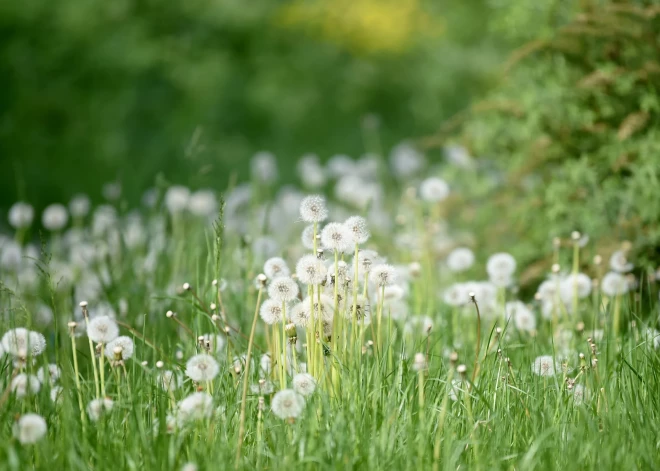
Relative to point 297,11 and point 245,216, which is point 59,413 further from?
point 297,11

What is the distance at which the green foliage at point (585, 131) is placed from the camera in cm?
344

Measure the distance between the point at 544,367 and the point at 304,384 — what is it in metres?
0.79

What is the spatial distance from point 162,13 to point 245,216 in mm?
5915

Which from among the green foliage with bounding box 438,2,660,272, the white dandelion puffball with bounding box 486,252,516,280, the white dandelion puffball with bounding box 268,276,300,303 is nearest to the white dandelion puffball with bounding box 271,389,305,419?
the white dandelion puffball with bounding box 268,276,300,303

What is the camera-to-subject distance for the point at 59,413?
219 cm

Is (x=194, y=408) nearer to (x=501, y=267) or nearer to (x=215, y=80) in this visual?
(x=501, y=267)

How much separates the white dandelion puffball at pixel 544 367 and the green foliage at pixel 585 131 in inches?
45.9

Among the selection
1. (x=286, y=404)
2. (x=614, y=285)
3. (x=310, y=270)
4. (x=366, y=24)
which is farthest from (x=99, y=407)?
(x=366, y=24)

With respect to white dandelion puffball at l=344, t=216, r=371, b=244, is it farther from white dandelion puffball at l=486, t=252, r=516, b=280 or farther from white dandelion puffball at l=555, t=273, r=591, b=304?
white dandelion puffball at l=555, t=273, r=591, b=304

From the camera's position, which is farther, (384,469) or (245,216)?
(245,216)

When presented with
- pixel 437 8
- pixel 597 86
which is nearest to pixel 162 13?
pixel 437 8

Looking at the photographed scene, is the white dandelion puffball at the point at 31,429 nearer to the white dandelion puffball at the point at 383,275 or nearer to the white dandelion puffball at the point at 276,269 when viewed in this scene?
the white dandelion puffball at the point at 276,269

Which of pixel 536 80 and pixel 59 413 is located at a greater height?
pixel 536 80

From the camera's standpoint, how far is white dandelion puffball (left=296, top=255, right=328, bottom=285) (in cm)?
212
